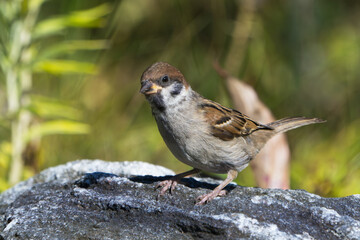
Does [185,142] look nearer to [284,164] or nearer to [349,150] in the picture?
[284,164]

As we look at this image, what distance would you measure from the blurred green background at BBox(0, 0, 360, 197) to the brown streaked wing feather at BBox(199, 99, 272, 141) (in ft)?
3.11

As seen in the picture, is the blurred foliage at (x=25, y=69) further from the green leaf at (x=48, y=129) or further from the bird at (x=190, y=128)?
the bird at (x=190, y=128)

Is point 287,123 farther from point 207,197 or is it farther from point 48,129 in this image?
point 48,129

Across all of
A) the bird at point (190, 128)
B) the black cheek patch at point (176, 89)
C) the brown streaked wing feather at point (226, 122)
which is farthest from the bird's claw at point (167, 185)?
the black cheek patch at point (176, 89)

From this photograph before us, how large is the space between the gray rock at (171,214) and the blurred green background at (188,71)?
61.2 inches

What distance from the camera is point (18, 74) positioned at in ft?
14.4

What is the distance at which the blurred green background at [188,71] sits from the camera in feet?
18.0

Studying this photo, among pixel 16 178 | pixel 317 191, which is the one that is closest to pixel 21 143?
pixel 16 178

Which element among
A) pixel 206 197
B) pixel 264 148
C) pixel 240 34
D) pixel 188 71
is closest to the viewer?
pixel 206 197

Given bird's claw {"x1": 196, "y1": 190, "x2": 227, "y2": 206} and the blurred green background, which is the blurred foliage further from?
bird's claw {"x1": 196, "y1": 190, "x2": 227, "y2": 206}

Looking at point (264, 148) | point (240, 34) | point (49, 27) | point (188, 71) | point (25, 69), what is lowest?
point (264, 148)

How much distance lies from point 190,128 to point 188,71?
3.12 meters

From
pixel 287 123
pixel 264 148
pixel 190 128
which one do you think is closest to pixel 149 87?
pixel 190 128

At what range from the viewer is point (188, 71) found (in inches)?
250
